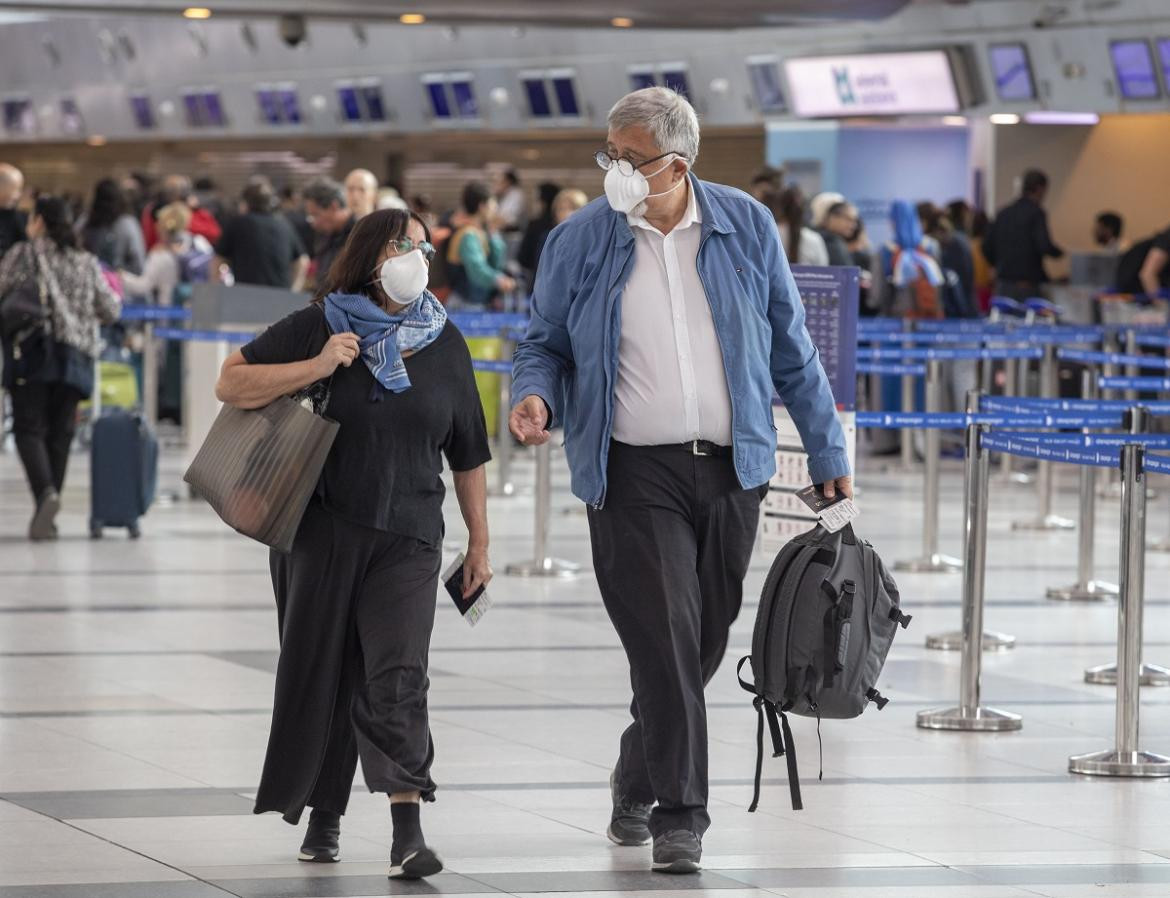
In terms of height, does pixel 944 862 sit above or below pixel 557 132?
below

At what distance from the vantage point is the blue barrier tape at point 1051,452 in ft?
22.2

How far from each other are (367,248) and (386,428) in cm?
40

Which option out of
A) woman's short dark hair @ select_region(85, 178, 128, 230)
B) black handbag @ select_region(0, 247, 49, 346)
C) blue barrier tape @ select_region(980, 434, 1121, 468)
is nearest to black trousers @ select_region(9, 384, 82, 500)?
black handbag @ select_region(0, 247, 49, 346)

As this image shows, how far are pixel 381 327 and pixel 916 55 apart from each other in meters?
17.4

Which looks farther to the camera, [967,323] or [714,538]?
[967,323]

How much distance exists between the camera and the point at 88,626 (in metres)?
8.54

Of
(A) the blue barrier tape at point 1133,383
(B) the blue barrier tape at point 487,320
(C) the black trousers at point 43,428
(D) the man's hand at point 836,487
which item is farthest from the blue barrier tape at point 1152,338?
(D) the man's hand at point 836,487

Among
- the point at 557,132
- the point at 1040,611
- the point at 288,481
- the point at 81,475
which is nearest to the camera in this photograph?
the point at 288,481

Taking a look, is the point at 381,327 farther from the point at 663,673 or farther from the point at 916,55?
the point at 916,55

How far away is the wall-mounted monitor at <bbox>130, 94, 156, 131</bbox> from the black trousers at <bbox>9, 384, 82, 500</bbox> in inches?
903

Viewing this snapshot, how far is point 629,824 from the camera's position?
5219 mm

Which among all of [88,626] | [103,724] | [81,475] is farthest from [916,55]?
[103,724]

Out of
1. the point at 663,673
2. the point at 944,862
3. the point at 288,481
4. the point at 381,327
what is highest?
the point at 381,327

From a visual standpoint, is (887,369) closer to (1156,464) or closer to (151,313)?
(151,313)
